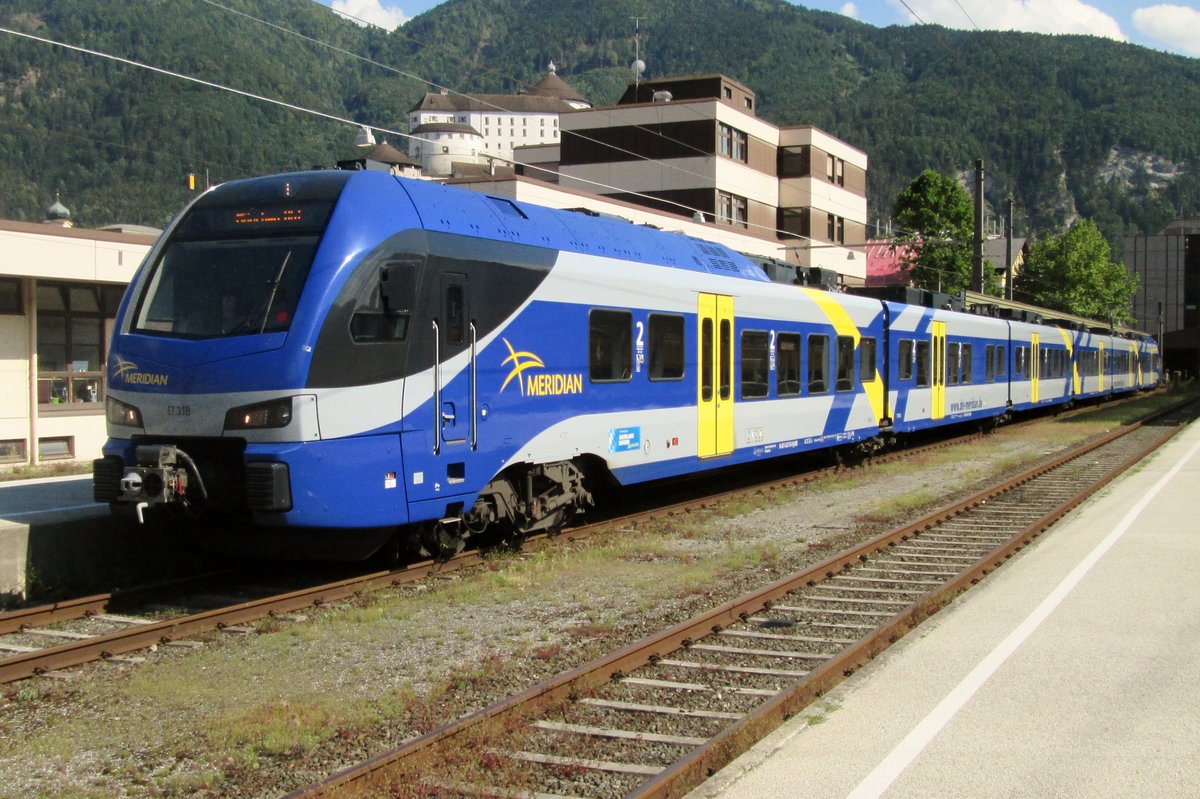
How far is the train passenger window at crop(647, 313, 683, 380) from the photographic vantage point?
1280 centimetres

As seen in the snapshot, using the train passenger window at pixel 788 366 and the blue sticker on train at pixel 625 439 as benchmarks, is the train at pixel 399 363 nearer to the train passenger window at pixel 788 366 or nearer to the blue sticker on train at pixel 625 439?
the blue sticker on train at pixel 625 439

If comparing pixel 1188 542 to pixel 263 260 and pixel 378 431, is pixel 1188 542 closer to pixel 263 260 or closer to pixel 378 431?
pixel 378 431

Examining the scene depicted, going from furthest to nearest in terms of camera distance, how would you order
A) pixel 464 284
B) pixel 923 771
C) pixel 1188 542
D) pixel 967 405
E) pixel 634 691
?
1. pixel 967 405
2. pixel 1188 542
3. pixel 464 284
4. pixel 634 691
5. pixel 923 771

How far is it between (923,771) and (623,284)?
25.6ft

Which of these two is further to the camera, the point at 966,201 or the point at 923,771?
the point at 966,201

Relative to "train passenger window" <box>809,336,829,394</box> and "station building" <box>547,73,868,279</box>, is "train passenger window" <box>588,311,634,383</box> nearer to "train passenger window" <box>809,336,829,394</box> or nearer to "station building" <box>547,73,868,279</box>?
"train passenger window" <box>809,336,829,394</box>

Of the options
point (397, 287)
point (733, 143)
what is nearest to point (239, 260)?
point (397, 287)

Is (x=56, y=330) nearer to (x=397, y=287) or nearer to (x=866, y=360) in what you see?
(x=397, y=287)

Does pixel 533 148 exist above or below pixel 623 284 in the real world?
above

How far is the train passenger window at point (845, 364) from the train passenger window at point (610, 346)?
674 cm

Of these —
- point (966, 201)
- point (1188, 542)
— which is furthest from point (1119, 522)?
point (966, 201)

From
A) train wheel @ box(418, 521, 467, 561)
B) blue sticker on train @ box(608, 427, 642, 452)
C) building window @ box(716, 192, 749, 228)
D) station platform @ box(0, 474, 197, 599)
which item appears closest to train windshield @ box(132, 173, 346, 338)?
station platform @ box(0, 474, 197, 599)

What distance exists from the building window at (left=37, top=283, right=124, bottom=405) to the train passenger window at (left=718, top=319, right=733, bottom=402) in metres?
11.1

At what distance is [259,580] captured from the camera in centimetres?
1014
